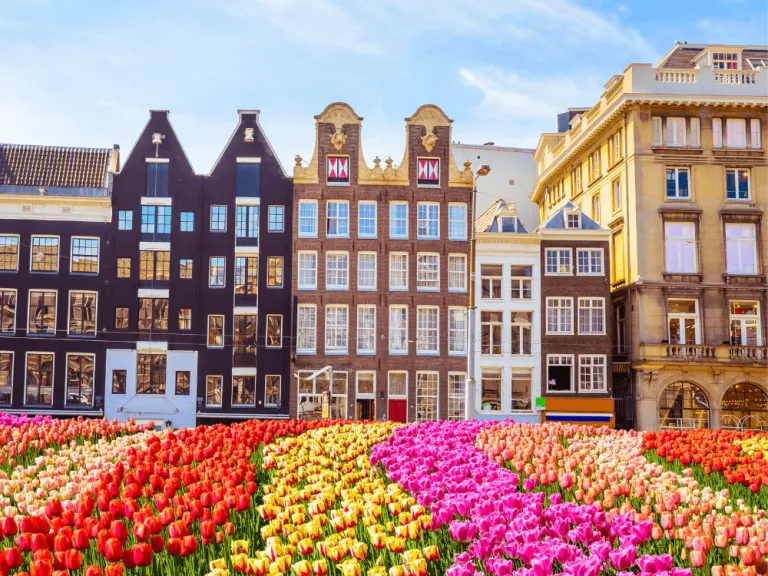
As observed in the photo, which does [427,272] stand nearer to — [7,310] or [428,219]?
[428,219]

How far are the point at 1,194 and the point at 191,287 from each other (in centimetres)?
1234

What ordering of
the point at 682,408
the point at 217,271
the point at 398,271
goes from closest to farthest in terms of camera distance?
the point at 682,408 < the point at 217,271 < the point at 398,271

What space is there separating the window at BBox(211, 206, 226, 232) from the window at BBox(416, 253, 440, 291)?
1144 cm

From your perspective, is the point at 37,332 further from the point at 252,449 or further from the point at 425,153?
the point at 252,449

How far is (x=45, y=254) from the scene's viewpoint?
4881 cm


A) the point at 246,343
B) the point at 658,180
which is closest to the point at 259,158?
the point at 246,343

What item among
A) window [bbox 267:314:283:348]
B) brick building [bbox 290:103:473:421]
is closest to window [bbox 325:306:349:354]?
brick building [bbox 290:103:473:421]

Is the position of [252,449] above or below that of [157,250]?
below

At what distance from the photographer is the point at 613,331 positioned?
51.3 m

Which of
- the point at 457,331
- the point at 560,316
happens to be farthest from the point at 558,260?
the point at 457,331

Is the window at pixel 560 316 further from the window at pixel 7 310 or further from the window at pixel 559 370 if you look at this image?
the window at pixel 7 310

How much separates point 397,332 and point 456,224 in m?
7.26

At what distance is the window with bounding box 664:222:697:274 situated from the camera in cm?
4931

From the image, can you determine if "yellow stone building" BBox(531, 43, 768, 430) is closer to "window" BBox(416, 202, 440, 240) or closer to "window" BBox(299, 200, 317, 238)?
"window" BBox(416, 202, 440, 240)
